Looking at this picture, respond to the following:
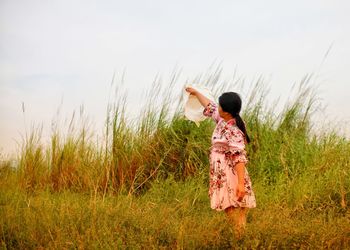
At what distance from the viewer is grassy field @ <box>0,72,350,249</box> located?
3.85 metres

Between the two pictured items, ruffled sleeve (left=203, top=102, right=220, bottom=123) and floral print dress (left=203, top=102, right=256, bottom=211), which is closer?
floral print dress (left=203, top=102, right=256, bottom=211)

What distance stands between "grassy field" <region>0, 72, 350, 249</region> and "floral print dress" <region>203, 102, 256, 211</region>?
0.58 ft

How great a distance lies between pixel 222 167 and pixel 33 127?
430cm

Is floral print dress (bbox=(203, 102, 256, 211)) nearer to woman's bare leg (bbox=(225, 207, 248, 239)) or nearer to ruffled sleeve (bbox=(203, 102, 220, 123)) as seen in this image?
woman's bare leg (bbox=(225, 207, 248, 239))

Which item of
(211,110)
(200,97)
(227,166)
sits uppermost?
(200,97)

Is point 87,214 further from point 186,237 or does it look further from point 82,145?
point 82,145

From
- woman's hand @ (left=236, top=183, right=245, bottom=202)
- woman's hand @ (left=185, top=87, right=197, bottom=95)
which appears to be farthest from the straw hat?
woman's hand @ (left=236, top=183, right=245, bottom=202)

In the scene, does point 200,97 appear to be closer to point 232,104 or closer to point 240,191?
point 232,104

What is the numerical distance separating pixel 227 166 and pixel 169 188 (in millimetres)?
1982

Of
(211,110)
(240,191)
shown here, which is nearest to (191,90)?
(211,110)

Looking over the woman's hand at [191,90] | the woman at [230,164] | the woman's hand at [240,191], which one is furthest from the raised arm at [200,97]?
the woman's hand at [240,191]

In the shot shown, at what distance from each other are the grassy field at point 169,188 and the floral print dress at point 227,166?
176 millimetres

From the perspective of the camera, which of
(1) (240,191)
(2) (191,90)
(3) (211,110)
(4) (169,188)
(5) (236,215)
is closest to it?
(1) (240,191)

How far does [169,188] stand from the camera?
6301 mm
